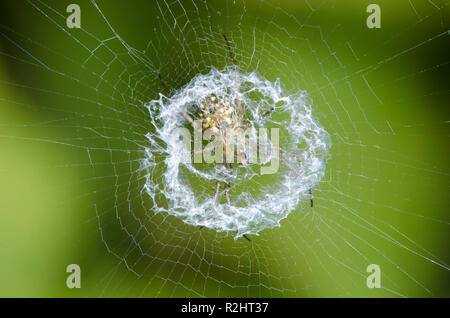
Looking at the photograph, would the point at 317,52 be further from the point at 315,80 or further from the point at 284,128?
the point at 284,128

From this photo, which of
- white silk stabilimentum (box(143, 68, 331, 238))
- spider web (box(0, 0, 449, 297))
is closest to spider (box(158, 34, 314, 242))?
white silk stabilimentum (box(143, 68, 331, 238))

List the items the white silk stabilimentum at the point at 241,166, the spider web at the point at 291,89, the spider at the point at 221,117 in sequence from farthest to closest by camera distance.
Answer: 1. the spider at the point at 221,117
2. the white silk stabilimentum at the point at 241,166
3. the spider web at the point at 291,89

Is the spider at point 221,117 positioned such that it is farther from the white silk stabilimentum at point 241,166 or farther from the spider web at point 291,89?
the spider web at point 291,89

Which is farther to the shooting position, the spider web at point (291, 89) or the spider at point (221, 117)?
Answer: the spider at point (221, 117)

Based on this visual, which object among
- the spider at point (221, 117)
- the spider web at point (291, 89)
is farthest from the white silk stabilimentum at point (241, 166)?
the spider web at point (291, 89)

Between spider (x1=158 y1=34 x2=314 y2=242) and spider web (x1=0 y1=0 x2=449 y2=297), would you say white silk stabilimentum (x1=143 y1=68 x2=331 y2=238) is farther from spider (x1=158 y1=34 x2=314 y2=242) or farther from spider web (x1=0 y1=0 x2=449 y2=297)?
spider web (x1=0 y1=0 x2=449 y2=297)

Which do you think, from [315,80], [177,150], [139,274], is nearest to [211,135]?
[177,150]

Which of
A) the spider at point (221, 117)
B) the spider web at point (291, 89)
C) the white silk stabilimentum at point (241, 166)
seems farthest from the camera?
the spider at point (221, 117)

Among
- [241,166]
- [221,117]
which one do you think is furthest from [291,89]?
[221,117]
